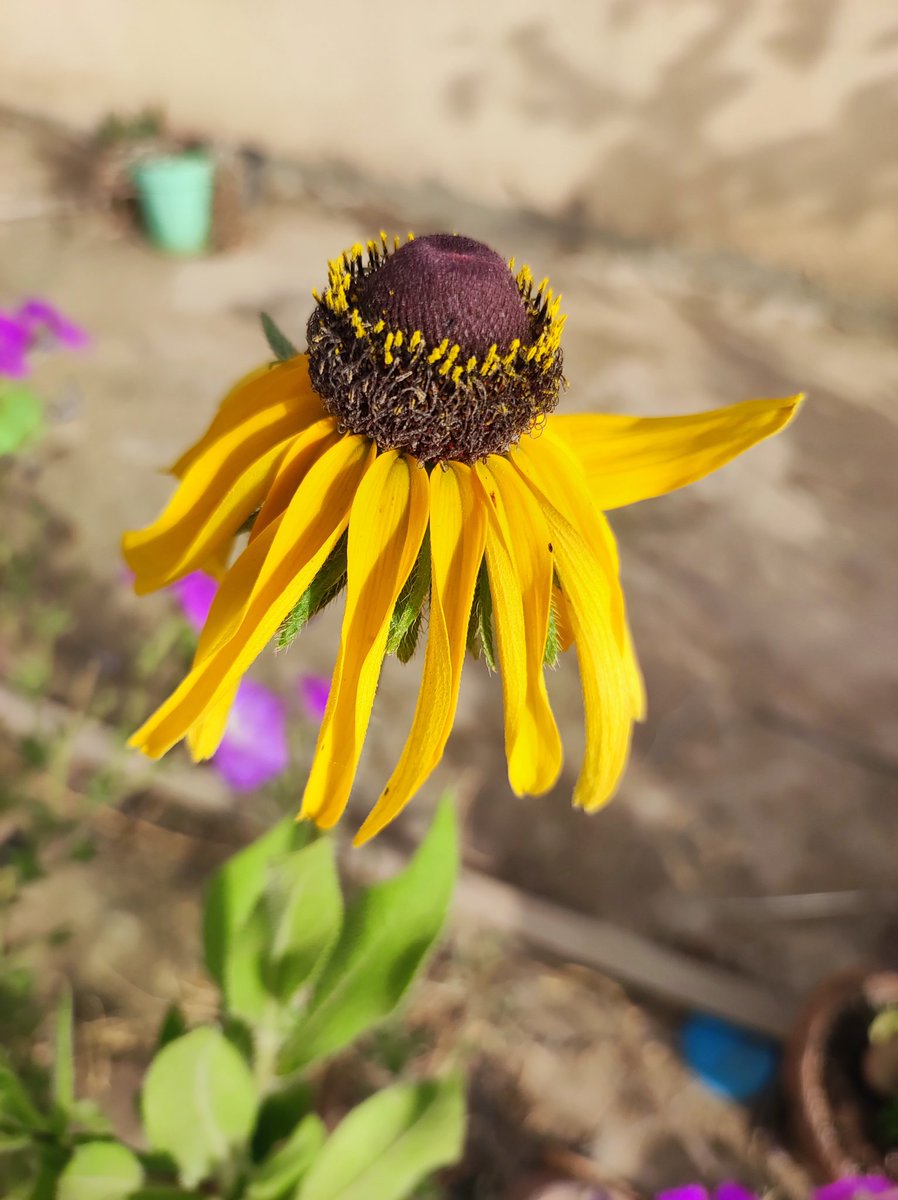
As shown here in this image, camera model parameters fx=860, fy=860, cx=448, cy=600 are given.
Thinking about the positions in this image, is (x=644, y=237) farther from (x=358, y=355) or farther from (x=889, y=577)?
(x=358, y=355)

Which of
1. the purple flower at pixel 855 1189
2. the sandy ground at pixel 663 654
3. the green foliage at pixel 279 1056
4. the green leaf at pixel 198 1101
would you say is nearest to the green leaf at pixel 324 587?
the green foliage at pixel 279 1056

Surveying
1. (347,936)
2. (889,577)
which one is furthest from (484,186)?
(347,936)

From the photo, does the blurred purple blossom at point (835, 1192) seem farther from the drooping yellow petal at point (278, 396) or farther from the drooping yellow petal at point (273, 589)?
the drooping yellow petal at point (278, 396)

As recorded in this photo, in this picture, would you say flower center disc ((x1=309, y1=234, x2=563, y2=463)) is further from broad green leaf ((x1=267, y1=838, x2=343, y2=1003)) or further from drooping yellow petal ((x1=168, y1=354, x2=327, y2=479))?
broad green leaf ((x1=267, y1=838, x2=343, y2=1003))

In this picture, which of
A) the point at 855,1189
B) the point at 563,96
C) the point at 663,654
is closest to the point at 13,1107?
the point at 855,1189

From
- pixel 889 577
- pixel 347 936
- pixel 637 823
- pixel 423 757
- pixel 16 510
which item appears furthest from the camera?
pixel 889 577

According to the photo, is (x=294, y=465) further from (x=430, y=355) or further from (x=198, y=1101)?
(x=198, y=1101)
